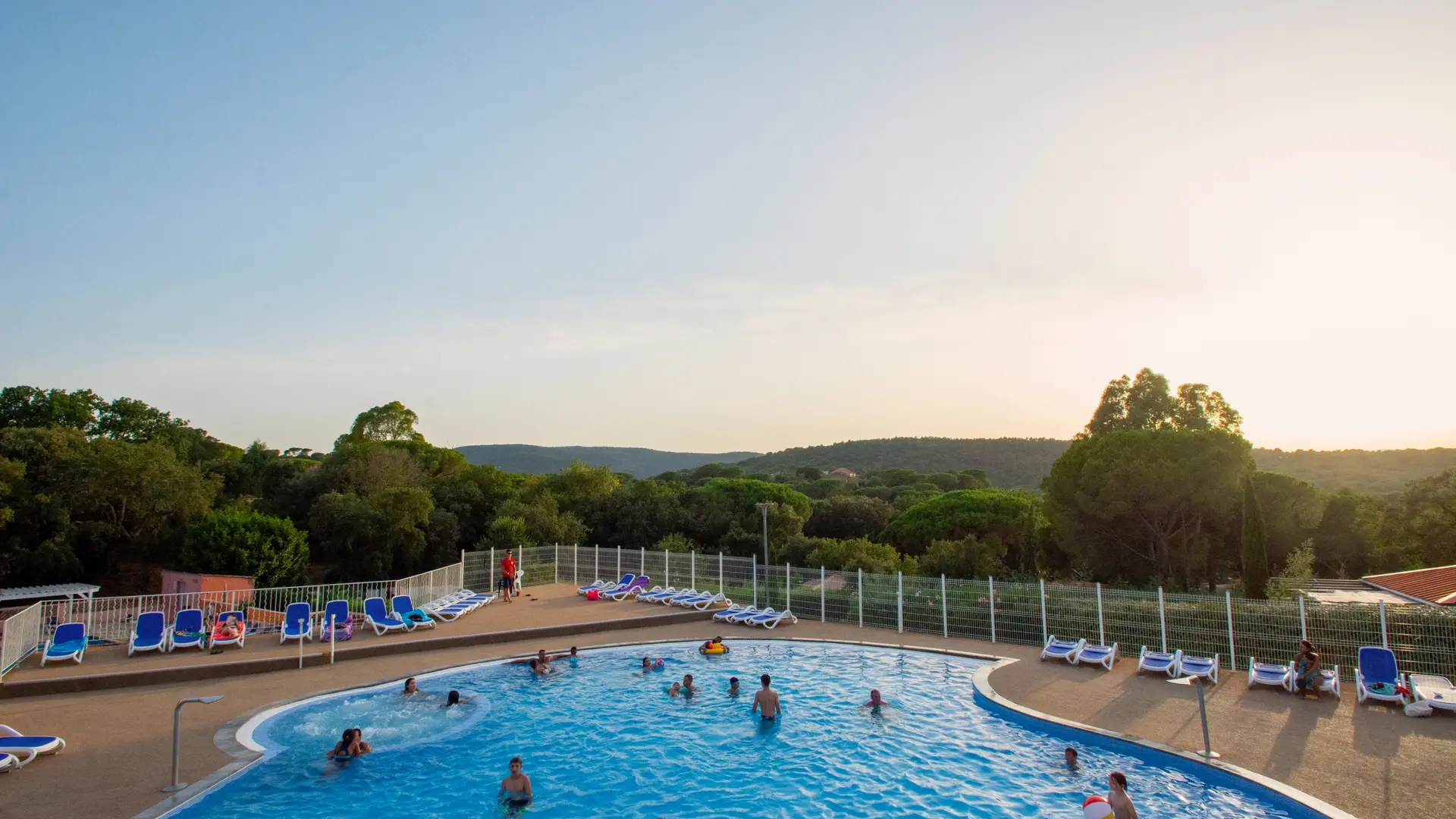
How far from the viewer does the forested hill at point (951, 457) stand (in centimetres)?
8888

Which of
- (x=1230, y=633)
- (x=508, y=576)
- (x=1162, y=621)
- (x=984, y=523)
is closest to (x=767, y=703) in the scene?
(x=1162, y=621)

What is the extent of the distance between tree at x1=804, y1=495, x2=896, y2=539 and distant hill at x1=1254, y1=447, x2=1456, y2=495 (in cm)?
3286

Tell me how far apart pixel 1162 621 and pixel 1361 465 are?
3249 inches

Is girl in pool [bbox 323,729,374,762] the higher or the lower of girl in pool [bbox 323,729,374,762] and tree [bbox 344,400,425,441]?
the lower

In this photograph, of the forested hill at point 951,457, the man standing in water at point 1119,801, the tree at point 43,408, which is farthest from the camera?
the forested hill at point 951,457

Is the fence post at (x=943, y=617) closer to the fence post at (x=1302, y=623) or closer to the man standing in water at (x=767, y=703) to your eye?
the man standing in water at (x=767, y=703)

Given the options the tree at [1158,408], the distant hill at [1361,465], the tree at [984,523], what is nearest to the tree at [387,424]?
the tree at [984,523]

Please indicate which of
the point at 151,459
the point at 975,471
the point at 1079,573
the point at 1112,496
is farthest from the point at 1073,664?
the point at 975,471

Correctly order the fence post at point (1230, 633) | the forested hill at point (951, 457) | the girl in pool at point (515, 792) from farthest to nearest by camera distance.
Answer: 1. the forested hill at point (951, 457)
2. the fence post at point (1230, 633)
3. the girl in pool at point (515, 792)

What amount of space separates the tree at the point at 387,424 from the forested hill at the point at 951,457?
56.1 metres

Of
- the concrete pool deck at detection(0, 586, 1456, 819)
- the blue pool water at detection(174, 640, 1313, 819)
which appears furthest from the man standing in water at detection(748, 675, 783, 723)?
the concrete pool deck at detection(0, 586, 1456, 819)

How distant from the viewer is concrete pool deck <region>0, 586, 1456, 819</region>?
313 inches

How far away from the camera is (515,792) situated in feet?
30.2

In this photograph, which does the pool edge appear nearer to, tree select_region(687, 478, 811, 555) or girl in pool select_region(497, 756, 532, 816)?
girl in pool select_region(497, 756, 532, 816)
